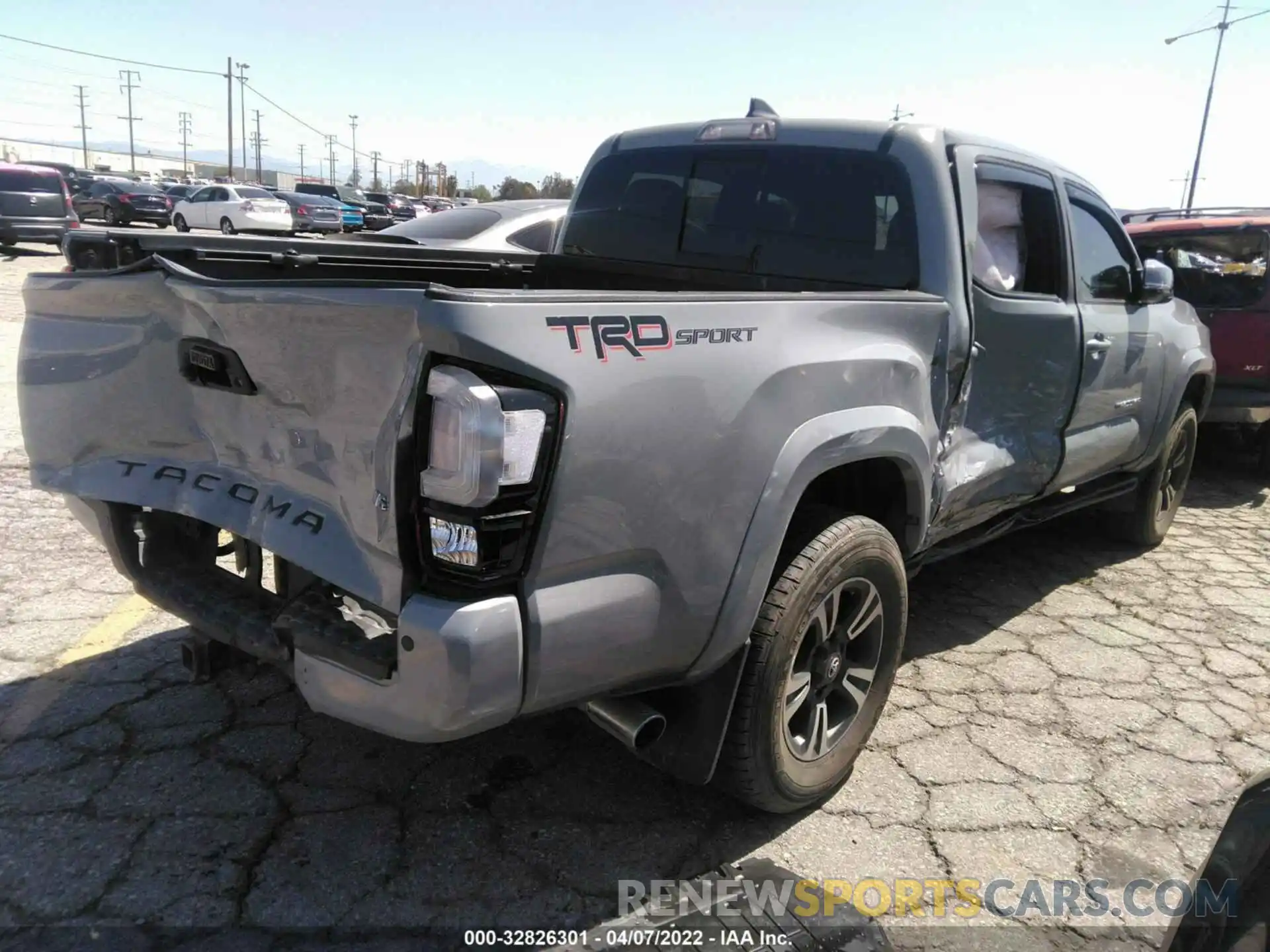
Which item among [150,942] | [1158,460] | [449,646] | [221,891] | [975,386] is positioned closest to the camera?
[449,646]

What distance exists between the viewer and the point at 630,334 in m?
2.02

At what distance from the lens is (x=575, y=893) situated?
2453mm

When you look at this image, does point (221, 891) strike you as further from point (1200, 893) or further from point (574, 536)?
point (1200, 893)

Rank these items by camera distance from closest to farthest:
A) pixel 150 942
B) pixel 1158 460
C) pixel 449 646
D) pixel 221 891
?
pixel 449 646
pixel 150 942
pixel 221 891
pixel 1158 460

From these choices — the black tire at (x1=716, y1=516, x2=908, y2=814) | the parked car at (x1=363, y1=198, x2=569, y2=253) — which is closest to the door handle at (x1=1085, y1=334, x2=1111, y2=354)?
the black tire at (x1=716, y1=516, x2=908, y2=814)

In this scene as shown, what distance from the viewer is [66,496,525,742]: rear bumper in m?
1.85

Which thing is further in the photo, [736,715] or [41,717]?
[41,717]

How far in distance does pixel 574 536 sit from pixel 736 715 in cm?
80

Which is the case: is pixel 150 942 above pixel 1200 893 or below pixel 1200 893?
below

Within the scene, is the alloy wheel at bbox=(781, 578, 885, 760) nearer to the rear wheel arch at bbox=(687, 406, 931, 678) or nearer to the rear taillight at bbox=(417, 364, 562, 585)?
the rear wheel arch at bbox=(687, 406, 931, 678)

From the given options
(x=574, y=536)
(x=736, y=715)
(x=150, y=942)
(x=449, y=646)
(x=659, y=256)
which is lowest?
(x=150, y=942)

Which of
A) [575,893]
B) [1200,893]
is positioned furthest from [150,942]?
[1200,893]

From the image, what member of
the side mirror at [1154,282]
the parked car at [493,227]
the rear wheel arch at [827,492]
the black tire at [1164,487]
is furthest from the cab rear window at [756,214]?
the parked car at [493,227]

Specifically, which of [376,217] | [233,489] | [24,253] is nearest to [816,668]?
[233,489]
